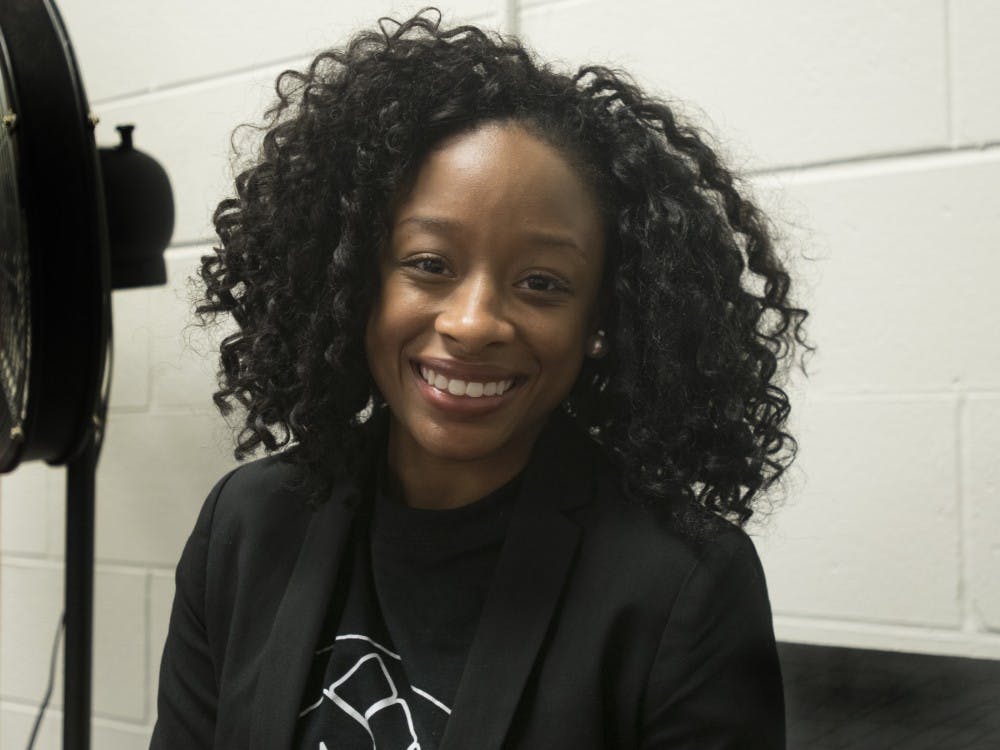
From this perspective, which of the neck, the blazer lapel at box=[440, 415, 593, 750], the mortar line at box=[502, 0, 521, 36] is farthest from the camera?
the mortar line at box=[502, 0, 521, 36]

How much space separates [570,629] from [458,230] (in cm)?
29

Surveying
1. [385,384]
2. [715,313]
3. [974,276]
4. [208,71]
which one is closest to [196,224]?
[208,71]

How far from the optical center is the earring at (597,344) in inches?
31.7

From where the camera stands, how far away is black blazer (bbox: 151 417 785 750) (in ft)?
2.38

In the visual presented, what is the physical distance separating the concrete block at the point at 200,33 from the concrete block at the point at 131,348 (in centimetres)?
25

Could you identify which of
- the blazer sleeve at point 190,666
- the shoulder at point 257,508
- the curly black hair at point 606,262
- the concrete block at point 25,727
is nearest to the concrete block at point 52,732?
the concrete block at point 25,727

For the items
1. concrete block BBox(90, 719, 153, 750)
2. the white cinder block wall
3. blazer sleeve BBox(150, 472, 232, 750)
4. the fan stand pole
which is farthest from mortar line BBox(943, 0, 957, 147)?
concrete block BBox(90, 719, 153, 750)

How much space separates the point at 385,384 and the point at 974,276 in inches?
18.6

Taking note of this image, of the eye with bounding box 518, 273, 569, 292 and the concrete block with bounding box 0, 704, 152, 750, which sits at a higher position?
the eye with bounding box 518, 273, 569, 292

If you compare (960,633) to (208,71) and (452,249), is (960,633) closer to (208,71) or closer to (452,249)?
(452,249)

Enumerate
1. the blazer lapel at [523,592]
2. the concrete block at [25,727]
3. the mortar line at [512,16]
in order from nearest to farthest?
the blazer lapel at [523,592] < the mortar line at [512,16] < the concrete block at [25,727]

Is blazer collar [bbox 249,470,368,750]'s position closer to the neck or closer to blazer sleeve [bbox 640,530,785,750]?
the neck

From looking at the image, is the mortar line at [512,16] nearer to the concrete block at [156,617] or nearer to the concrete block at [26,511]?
the concrete block at [156,617]

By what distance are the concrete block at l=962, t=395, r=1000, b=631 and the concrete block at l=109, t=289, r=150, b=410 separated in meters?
0.85
